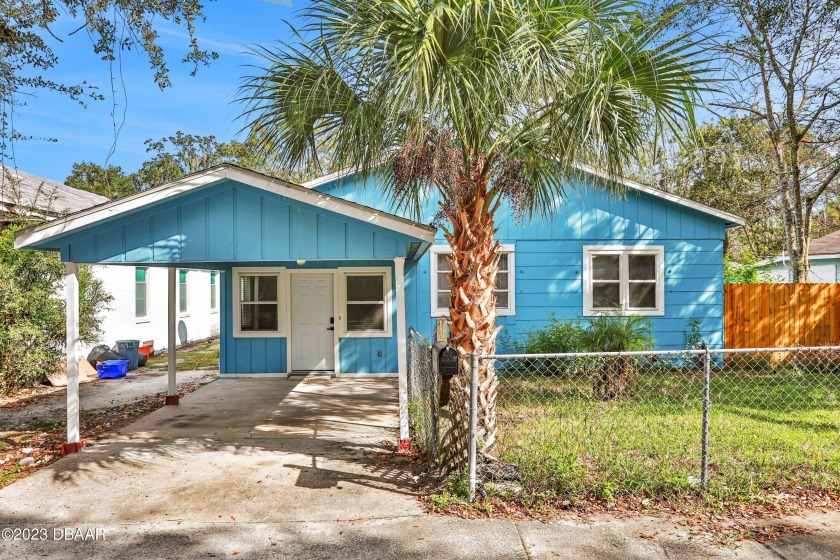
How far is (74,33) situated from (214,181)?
186 cm

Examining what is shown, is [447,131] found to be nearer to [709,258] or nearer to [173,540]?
[173,540]

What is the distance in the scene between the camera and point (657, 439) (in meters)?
6.08

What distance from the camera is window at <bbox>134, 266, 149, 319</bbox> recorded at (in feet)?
48.6

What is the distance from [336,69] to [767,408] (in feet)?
24.9

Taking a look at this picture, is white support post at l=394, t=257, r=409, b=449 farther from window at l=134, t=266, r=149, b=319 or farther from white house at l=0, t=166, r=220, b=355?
window at l=134, t=266, r=149, b=319

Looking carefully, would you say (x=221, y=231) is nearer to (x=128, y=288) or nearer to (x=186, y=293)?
(x=128, y=288)

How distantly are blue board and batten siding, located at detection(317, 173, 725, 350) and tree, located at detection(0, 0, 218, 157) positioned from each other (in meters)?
5.51

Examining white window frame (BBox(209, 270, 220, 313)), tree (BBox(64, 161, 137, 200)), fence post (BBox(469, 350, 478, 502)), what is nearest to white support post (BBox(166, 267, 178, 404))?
fence post (BBox(469, 350, 478, 502))

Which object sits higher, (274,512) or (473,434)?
(473,434)

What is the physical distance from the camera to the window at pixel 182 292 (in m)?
17.2

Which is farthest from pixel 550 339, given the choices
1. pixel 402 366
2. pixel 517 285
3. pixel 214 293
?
pixel 214 293

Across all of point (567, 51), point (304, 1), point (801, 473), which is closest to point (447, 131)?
point (567, 51)

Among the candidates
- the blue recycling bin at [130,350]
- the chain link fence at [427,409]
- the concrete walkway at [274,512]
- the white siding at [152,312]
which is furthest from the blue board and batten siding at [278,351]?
the concrete walkway at [274,512]

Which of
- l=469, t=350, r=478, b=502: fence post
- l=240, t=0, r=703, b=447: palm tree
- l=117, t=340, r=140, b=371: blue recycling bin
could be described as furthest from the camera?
l=117, t=340, r=140, b=371: blue recycling bin
